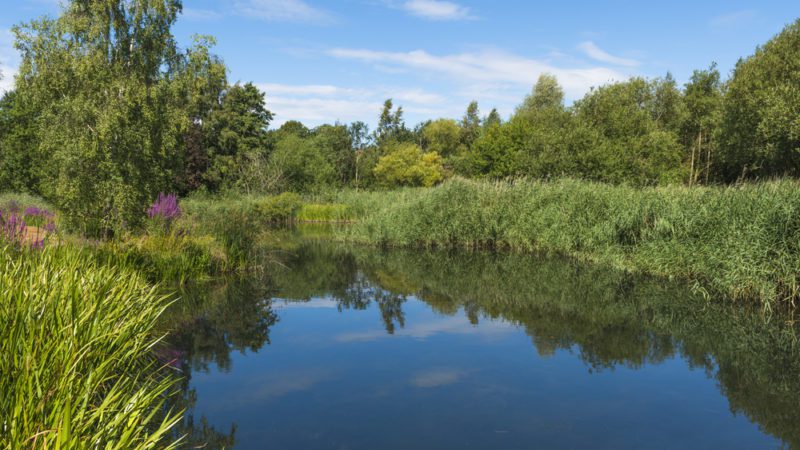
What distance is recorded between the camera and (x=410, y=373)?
7.88 meters

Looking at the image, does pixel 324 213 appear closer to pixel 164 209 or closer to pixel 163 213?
pixel 164 209

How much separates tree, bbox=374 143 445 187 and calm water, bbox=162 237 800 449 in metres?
41.1

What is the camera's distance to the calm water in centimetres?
585

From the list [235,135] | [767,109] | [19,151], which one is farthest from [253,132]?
[767,109]

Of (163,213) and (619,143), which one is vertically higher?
(619,143)

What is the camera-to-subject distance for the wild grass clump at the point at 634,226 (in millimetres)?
11516

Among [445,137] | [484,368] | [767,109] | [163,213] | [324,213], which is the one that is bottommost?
[324,213]

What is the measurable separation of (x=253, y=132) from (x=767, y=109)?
42969mm

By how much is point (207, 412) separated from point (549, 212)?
16629 millimetres

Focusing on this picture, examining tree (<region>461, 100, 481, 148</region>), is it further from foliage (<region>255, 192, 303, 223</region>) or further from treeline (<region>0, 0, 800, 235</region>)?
foliage (<region>255, 192, 303, 223</region>)

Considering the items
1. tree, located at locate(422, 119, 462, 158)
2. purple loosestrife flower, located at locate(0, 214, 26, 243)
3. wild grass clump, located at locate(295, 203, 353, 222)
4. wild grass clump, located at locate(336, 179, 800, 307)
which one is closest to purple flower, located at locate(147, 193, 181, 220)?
purple loosestrife flower, located at locate(0, 214, 26, 243)

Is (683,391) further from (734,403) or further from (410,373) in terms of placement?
(410,373)

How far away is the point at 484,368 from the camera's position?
8.09 m

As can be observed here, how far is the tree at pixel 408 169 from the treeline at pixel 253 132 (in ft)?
0.53
